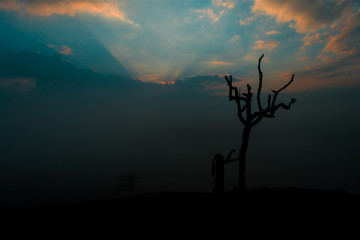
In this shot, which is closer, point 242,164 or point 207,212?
point 207,212

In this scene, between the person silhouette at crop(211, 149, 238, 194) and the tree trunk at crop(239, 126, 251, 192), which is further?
the tree trunk at crop(239, 126, 251, 192)

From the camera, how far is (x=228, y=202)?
991cm

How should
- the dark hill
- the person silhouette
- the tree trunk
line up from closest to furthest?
1. the dark hill
2. the person silhouette
3. the tree trunk

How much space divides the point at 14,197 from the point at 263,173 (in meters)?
167

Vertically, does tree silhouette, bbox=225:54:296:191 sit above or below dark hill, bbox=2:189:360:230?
above

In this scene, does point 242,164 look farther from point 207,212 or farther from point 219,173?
point 207,212

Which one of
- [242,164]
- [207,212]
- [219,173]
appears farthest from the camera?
[242,164]

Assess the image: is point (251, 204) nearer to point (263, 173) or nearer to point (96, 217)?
point (96, 217)

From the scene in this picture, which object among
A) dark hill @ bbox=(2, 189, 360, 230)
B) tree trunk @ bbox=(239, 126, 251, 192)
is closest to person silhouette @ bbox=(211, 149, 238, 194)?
dark hill @ bbox=(2, 189, 360, 230)

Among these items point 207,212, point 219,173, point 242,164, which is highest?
point 242,164

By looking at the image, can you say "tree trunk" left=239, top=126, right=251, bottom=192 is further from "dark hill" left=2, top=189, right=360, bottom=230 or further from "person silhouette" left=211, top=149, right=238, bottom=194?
"person silhouette" left=211, top=149, right=238, bottom=194

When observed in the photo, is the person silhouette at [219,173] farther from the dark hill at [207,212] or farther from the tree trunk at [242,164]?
the tree trunk at [242,164]

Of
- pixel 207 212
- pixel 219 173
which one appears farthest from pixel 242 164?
pixel 207 212

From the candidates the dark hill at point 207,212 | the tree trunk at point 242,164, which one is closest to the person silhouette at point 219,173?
the dark hill at point 207,212
